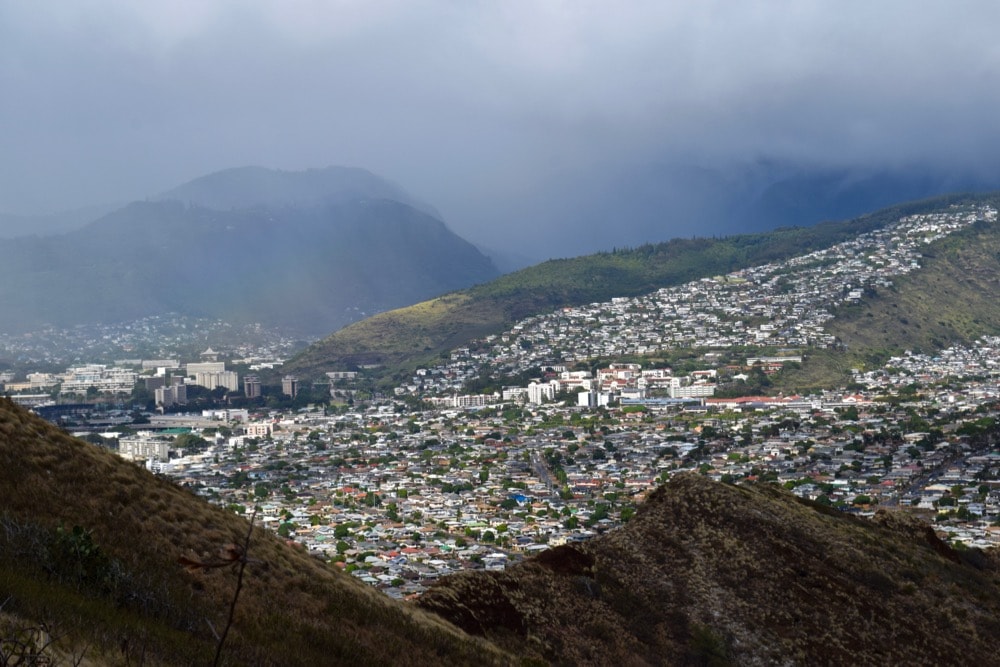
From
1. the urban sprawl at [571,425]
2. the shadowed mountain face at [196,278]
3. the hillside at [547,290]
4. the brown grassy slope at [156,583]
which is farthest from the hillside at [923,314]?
the shadowed mountain face at [196,278]

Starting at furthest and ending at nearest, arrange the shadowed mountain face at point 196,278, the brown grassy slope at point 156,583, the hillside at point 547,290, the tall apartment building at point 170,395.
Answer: the shadowed mountain face at point 196,278, the hillside at point 547,290, the tall apartment building at point 170,395, the brown grassy slope at point 156,583

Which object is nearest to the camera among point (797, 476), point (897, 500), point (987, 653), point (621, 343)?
point (987, 653)

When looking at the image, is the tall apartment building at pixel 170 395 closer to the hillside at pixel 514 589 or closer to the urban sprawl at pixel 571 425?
the urban sprawl at pixel 571 425

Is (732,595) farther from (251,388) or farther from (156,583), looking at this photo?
(251,388)

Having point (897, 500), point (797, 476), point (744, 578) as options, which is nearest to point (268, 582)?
point (744, 578)

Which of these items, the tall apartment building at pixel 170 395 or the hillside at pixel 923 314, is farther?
the tall apartment building at pixel 170 395

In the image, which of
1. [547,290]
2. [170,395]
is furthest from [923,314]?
[170,395]

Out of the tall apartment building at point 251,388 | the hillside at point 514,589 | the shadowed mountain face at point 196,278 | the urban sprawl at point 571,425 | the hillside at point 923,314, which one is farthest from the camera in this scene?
the shadowed mountain face at point 196,278

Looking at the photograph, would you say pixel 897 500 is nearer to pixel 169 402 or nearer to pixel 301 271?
pixel 169 402
